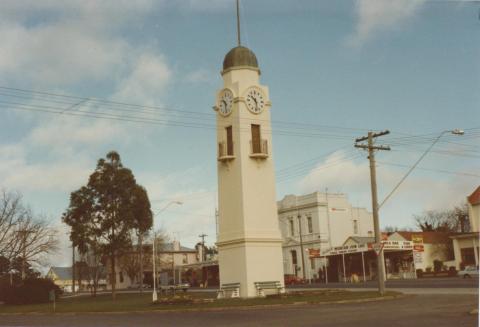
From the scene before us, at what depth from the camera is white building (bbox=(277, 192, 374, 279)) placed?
7831 cm

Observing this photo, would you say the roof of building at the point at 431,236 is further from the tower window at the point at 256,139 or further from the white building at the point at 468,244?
the tower window at the point at 256,139

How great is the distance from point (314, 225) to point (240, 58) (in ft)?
138

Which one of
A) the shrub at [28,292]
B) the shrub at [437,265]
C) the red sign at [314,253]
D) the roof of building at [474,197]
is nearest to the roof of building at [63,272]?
the red sign at [314,253]

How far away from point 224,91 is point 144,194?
1836 cm

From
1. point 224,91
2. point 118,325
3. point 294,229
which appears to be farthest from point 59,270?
point 118,325

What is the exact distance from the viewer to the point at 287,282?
229 feet

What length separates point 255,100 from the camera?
39.8 metres

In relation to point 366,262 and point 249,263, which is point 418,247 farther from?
point 249,263

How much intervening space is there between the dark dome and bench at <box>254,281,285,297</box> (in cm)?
1477

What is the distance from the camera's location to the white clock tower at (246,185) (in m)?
37.8

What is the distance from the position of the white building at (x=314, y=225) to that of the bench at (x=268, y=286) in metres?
38.5

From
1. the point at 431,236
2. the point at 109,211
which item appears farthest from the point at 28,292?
the point at 431,236

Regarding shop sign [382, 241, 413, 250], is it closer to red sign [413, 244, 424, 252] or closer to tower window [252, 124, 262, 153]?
red sign [413, 244, 424, 252]

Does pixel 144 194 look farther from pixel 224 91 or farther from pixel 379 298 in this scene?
Result: pixel 379 298
